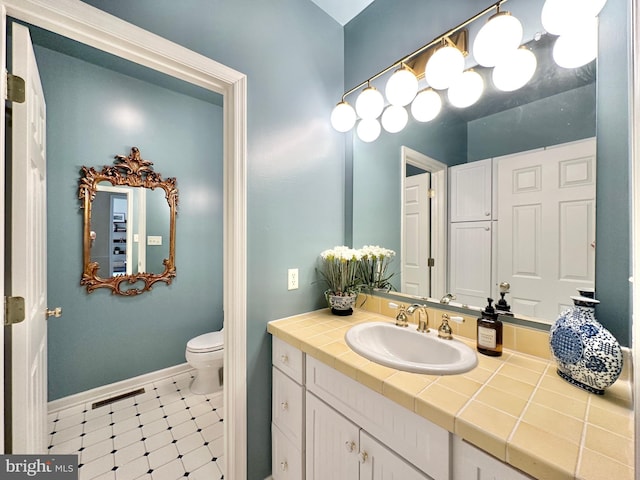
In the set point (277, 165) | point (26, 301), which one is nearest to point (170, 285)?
point (26, 301)

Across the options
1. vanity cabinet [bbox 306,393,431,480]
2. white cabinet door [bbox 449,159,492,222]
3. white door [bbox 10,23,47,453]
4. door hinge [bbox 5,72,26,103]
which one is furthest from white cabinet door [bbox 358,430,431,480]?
door hinge [bbox 5,72,26,103]

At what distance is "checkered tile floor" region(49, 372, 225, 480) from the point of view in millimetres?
1445

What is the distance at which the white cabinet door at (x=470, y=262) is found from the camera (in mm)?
1104

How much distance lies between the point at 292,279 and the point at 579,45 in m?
1.43

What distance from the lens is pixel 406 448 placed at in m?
0.76

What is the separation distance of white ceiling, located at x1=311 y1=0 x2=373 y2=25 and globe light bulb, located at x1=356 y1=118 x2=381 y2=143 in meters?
0.66

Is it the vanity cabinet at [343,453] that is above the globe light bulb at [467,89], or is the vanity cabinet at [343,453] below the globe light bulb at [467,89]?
below

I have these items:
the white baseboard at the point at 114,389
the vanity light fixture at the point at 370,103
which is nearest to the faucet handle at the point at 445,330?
the vanity light fixture at the point at 370,103

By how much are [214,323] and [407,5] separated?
2.83 m

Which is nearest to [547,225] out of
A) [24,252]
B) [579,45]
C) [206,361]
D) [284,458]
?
[579,45]

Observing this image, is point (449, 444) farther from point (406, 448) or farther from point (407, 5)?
point (407, 5)

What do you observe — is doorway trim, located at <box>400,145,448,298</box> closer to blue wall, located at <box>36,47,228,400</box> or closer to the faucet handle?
the faucet handle

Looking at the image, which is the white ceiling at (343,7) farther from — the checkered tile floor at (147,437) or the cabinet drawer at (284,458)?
the checkered tile floor at (147,437)

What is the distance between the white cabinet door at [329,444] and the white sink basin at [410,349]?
0.26m
